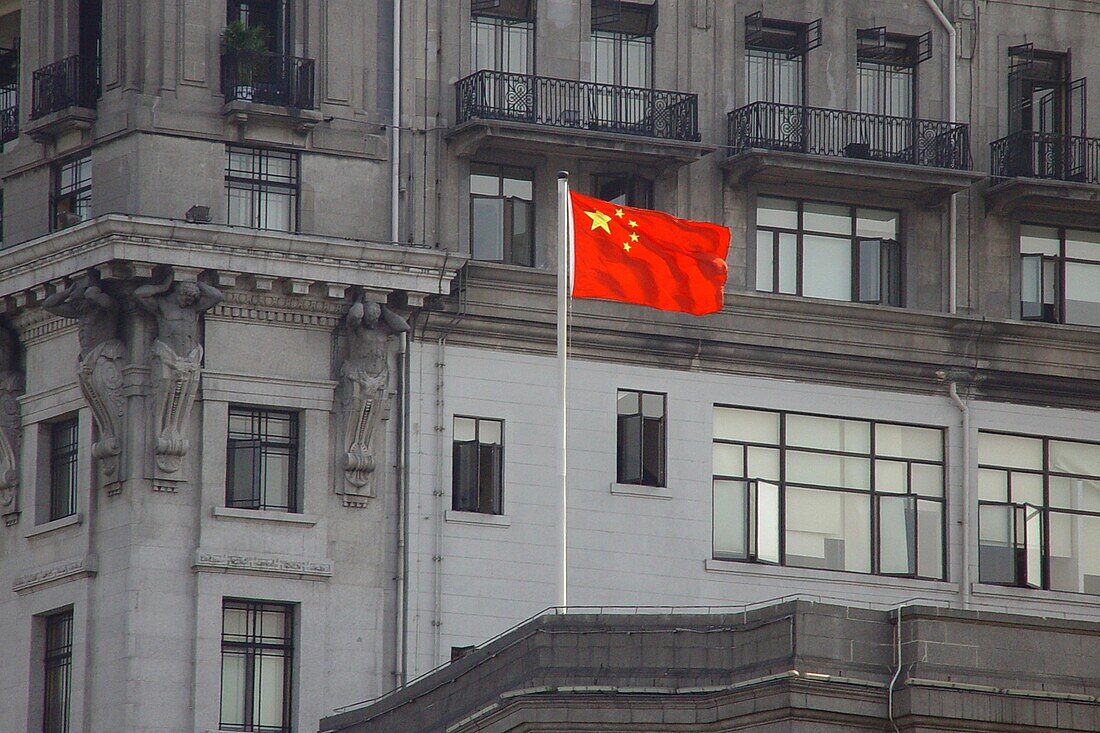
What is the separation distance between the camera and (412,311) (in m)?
71.3

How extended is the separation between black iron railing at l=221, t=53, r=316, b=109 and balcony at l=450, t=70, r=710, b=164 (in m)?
3.30

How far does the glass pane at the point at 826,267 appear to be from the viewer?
7544cm

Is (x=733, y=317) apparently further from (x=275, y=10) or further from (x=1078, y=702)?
(x=1078, y=702)

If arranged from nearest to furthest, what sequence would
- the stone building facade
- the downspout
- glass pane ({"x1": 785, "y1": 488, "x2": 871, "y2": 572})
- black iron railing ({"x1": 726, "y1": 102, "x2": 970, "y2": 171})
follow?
the stone building facade < glass pane ({"x1": 785, "y1": 488, "x2": 871, "y2": 572}) < black iron railing ({"x1": 726, "y1": 102, "x2": 970, "y2": 171}) < the downspout

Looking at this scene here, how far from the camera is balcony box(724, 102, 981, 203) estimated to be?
74.3 metres

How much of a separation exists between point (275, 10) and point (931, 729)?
25.7 metres

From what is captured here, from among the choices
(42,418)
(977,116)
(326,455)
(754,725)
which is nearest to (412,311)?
(326,455)

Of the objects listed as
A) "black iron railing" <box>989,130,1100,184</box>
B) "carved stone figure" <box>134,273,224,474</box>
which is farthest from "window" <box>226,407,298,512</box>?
"black iron railing" <box>989,130,1100,184</box>

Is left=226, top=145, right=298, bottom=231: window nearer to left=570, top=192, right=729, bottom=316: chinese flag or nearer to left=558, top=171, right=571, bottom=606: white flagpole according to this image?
left=570, top=192, right=729, bottom=316: chinese flag

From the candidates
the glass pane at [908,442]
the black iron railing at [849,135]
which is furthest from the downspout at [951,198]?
the glass pane at [908,442]

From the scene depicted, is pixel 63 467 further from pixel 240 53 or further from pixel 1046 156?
pixel 1046 156

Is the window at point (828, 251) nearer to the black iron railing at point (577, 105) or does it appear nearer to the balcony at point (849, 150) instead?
the balcony at point (849, 150)

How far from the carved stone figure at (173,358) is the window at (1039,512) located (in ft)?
59.1

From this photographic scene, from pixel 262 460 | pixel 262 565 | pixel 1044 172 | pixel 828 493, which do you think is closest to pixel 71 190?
pixel 262 460
